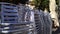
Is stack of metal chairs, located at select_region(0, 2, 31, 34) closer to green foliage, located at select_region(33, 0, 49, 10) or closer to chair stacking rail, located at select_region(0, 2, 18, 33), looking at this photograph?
chair stacking rail, located at select_region(0, 2, 18, 33)

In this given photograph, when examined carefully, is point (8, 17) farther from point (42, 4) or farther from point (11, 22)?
point (42, 4)

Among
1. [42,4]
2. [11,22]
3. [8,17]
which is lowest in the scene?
[11,22]

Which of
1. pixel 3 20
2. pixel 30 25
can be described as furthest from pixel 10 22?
pixel 30 25

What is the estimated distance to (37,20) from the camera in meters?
6.30

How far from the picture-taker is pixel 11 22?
Answer: 474cm

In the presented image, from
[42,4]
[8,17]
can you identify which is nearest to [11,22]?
[8,17]

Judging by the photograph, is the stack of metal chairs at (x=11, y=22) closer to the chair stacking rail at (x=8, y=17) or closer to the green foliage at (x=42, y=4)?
the chair stacking rail at (x=8, y=17)

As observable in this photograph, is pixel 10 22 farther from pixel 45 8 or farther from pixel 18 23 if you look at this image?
pixel 45 8

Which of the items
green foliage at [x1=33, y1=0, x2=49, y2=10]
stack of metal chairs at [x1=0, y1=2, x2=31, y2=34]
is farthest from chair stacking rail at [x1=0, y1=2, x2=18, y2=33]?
green foliage at [x1=33, y1=0, x2=49, y2=10]

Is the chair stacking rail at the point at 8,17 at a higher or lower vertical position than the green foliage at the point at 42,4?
lower

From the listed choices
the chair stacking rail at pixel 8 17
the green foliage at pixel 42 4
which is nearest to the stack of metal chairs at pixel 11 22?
the chair stacking rail at pixel 8 17

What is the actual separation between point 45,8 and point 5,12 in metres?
7.20

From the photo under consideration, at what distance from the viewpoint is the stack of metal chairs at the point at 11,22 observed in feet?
14.7

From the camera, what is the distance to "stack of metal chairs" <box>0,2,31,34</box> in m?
4.47
